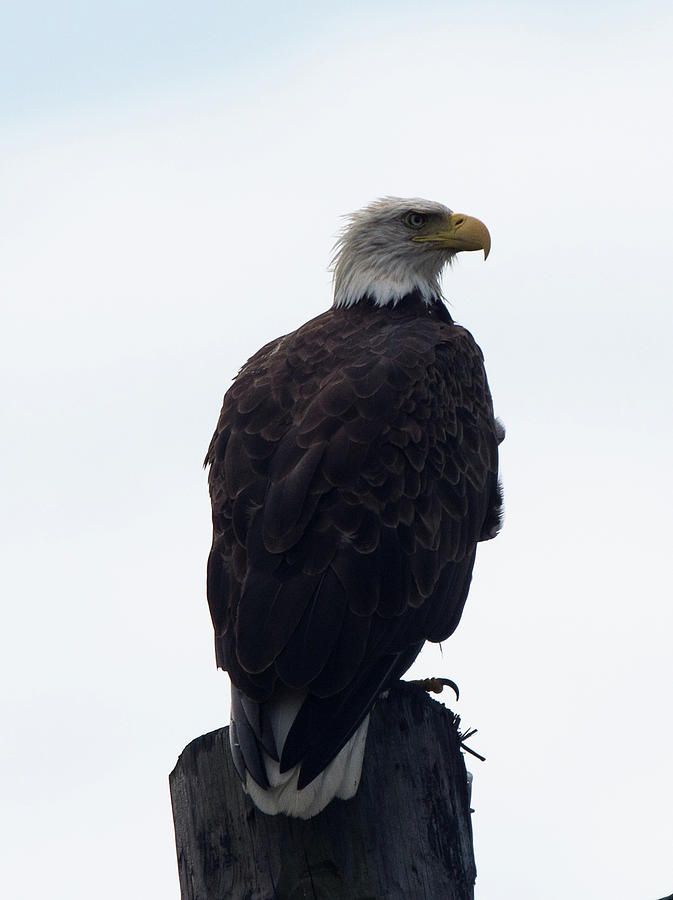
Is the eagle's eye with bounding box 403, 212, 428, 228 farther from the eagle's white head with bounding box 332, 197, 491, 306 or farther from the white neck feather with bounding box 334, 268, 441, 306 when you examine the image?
the white neck feather with bounding box 334, 268, 441, 306

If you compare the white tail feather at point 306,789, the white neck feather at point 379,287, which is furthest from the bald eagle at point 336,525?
the white neck feather at point 379,287

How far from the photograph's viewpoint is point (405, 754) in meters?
4.18

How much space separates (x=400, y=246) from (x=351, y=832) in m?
4.25

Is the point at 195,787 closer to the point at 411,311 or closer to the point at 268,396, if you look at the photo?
the point at 268,396

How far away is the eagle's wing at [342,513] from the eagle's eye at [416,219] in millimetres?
1240

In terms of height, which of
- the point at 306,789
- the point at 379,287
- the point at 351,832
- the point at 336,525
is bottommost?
the point at 351,832

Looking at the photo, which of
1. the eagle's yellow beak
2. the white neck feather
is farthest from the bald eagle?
the eagle's yellow beak

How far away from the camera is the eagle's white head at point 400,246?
7.34 metres

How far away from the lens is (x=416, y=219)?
754 centimetres

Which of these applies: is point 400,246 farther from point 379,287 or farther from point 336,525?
point 336,525

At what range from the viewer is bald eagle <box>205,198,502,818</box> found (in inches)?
172

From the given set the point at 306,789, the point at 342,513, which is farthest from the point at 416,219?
the point at 306,789

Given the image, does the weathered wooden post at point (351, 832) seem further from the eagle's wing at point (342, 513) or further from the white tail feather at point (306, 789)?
the eagle's wing at point (342, 513)

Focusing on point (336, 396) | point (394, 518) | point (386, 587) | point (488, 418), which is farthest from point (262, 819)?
Answer: point (488, 418)
